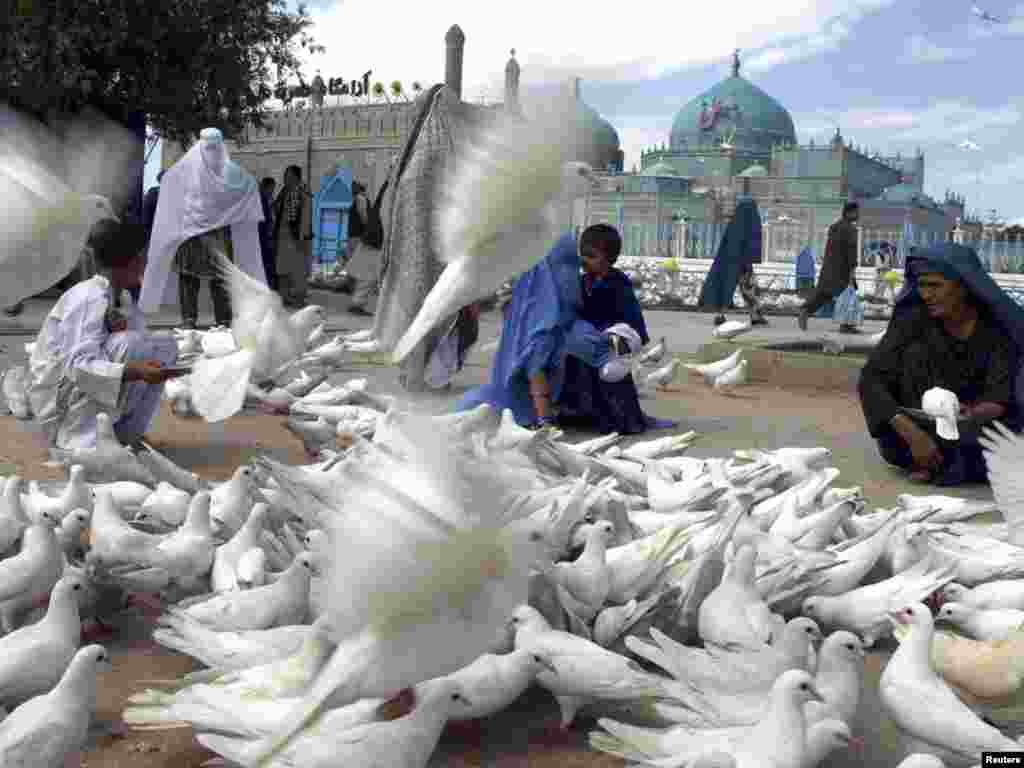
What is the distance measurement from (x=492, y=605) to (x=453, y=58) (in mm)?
2565

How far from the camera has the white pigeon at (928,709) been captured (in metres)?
2.32

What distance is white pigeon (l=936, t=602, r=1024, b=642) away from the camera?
315 centimetres

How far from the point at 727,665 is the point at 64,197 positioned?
1836 mm

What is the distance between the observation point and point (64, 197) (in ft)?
9.20

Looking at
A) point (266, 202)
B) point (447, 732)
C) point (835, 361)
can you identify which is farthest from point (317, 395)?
point (266, 202)

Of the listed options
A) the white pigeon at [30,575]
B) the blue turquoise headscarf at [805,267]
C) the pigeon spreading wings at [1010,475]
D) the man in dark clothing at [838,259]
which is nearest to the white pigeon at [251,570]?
the white pigeon at [30,575]

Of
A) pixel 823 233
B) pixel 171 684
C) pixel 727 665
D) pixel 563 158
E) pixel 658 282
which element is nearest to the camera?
pixel 563 158

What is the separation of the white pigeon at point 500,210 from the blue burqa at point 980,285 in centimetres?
331

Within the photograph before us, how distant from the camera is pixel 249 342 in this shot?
Answer: 12.6 feet

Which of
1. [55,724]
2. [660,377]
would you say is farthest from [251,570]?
[660,377]

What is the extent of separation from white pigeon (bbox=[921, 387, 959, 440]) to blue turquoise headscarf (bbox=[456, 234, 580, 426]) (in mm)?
1831

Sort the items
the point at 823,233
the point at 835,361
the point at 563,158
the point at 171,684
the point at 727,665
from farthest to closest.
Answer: the point at 823,233 → the point at 835,361 → the point at 171,684 → the point at 727,665 → the point at 563,158

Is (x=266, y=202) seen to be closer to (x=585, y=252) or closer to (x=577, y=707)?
(x=585, y=252)

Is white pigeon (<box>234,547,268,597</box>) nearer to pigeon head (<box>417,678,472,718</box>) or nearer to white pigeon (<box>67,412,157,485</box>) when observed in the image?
pigeon head (<box>417,678,472,718</box>)
